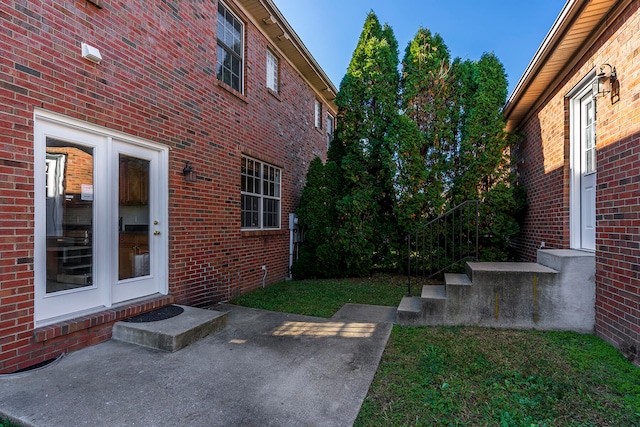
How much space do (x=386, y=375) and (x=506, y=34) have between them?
10860 millimetres

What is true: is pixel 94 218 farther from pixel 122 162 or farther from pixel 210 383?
pixel 210 383

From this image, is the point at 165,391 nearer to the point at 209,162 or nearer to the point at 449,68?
the point at 209,162

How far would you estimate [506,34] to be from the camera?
9.70 meters

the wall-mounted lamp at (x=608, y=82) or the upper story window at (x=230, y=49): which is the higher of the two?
the upper story window at (x=230, y=49)

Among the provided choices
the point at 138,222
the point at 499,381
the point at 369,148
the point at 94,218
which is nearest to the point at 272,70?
the point at 369,148

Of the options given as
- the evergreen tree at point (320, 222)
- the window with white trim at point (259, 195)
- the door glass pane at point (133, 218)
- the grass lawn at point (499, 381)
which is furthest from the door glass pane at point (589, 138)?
the door glass pane at point (133, 218)

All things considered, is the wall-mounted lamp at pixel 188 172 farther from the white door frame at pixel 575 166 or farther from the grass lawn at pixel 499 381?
the white door frame at pixel 575 166

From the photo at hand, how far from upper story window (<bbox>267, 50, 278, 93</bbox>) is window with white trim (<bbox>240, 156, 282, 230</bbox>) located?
187 cm

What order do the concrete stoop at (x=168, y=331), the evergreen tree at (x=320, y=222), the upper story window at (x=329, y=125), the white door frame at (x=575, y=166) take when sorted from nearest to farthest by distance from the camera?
1. the concrete stoop at (x=168, y=331)
2. the white door frame at (x=575, y=166)
3. the evergreen tree at (x=320, y=222)
4. the upper story window at (x=329, y=125)

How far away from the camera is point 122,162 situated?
12.4 feet

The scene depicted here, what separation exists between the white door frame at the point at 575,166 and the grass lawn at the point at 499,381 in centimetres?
156

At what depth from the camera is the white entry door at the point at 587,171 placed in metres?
4.20

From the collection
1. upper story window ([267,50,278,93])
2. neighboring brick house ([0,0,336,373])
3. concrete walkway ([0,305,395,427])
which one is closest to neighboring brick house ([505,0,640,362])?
concrete walkway ([0,305,395,427])

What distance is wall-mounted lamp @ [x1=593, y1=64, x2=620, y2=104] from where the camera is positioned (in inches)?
133
